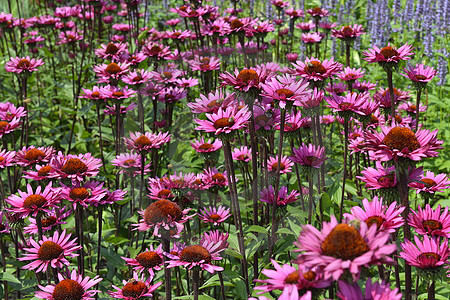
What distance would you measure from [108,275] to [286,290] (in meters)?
1.89

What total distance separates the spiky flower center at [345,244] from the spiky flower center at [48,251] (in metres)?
1.26

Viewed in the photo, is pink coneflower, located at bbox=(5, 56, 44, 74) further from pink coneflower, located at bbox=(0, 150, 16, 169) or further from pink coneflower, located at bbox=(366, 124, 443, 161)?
pink coneflower, located at bbox=(366, 124, 443, 161)

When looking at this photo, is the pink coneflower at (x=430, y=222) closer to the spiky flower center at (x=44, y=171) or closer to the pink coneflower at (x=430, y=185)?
the pink coneflower at (x=430, y=185)

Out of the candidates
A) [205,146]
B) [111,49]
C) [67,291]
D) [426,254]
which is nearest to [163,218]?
[67,291]

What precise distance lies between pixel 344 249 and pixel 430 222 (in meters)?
0.79

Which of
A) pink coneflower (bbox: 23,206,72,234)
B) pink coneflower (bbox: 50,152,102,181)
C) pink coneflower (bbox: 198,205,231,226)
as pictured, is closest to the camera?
pink coneflower (bbox: 50,152,102,181)

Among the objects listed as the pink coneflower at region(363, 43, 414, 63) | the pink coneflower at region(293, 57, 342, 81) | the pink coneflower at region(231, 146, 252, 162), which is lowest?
the pink coneflower at region(231, 146, 252, 162)

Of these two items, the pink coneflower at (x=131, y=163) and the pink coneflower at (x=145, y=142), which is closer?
the pink coneflower at (x=145, y=142)

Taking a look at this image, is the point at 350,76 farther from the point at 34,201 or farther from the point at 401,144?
the point at 34,201

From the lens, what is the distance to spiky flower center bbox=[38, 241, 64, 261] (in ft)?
5.90

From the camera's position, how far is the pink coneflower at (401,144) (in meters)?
1.33

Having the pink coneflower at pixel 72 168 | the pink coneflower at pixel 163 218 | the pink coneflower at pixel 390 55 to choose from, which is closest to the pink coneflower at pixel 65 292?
the pink coneflower at pixel 163 218

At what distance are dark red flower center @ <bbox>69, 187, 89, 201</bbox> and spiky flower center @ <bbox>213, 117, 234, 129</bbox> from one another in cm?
68

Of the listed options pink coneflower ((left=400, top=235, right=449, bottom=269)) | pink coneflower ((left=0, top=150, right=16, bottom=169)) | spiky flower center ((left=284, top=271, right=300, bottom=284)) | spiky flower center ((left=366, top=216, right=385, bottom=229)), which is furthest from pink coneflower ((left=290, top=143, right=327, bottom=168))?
pink coneflower ((left=0, top=150, right=16, bottom=169))
